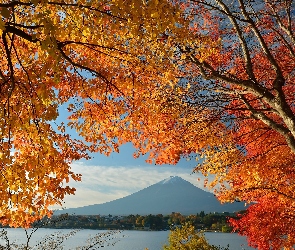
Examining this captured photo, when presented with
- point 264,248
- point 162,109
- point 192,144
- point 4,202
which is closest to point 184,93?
point 162,109

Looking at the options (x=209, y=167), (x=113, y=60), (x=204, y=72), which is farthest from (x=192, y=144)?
(x=113, y=60)

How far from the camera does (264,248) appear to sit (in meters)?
14.0

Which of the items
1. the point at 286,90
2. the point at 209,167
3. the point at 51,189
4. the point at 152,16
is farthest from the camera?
the point at 286,90

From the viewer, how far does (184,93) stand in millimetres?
7500

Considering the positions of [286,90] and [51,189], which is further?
[286,90]

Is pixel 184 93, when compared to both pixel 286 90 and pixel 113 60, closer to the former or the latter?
pixel 113 60

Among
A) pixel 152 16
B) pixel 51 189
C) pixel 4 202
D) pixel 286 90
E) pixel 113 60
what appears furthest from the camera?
pixel 286 90

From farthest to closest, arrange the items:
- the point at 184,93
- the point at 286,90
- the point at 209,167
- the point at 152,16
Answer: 1. the point at 286,90
2. the point at 209,167
3. the point at 184,93
4. the point at 152,16

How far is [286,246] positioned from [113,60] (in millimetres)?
11994

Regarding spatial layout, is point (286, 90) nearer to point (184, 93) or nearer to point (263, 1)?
point (263, 1)

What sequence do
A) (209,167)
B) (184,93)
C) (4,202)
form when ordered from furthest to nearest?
(209,167)
(184,93)
(4,202)

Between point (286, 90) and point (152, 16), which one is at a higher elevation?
point (286, 90)

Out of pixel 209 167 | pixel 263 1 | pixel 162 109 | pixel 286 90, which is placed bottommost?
pixel 209 167

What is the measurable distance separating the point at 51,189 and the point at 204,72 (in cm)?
416
